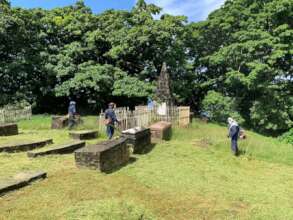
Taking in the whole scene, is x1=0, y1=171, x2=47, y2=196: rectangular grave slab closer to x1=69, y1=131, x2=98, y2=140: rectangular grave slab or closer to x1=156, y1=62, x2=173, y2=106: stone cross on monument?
x1=69, y1=131, x2=98, y2=140: rectangular grave slab

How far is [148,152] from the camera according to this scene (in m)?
11.7

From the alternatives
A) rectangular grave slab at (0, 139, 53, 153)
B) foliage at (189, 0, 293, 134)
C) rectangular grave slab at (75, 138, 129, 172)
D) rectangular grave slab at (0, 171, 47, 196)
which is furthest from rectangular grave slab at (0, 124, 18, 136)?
foliage at (189, 0, 293, 134)

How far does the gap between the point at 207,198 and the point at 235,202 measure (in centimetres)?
57

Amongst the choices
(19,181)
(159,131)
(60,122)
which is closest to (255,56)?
(159,131)

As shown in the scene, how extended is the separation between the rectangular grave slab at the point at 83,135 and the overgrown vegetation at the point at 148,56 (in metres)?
9.20

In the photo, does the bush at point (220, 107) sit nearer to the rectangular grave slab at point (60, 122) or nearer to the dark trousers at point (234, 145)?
the dark trousers at point (234, 145)

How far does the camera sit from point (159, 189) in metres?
7.59

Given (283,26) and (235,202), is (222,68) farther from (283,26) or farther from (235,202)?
(235,202)

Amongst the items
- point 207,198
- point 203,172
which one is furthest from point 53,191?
point 203,172

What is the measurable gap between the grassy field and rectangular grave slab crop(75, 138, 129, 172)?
0.77ft

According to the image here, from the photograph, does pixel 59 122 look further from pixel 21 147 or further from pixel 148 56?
pixel 148 56

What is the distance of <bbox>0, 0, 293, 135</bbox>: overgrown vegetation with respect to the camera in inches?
861

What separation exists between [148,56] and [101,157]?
1831cm

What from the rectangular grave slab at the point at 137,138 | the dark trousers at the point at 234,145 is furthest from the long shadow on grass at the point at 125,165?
the dark trousers at the point at 234,145
